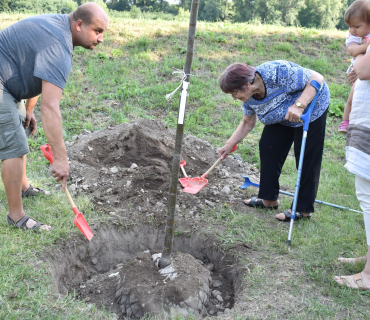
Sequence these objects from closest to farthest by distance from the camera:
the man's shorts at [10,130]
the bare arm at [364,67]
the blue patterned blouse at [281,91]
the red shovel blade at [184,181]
Result: 1. the bare arm at [364,67]
2. the man's shorts at [10,130]
3. the blue patterned blouse at [281,91]
4. the red shovel blade at [184,181]

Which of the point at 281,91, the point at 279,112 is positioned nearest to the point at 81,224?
the point at 279,112

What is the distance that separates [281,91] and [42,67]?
2.14 meters

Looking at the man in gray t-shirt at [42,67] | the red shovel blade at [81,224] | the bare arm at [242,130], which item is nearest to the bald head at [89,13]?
the man in gray t-shirt at [42,67]

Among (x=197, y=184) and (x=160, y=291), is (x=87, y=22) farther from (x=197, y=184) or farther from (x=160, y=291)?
(x=160, y=291)

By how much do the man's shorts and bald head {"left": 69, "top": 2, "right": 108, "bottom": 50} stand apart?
Answer: 2.57 ft

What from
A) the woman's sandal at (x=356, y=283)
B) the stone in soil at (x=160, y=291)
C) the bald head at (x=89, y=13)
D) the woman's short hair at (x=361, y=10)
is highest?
the woman's short hair at (x=361, y=10)

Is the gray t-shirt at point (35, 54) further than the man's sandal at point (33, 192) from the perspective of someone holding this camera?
No

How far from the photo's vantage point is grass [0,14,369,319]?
8.98 ft

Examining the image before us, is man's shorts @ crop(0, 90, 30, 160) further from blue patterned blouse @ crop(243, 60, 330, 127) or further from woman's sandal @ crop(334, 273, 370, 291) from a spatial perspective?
woman's sandal @ crop(334, 273, 370, 291)

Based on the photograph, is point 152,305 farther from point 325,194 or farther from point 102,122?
point 102,122

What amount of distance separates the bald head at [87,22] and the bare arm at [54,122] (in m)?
0.51

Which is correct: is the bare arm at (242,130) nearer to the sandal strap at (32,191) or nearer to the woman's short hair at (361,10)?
the woman's short hair at (361,10)

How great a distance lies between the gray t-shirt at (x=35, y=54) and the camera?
274 cm

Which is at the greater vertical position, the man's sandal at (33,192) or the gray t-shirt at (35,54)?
the gray t-shirt at (35,54)
